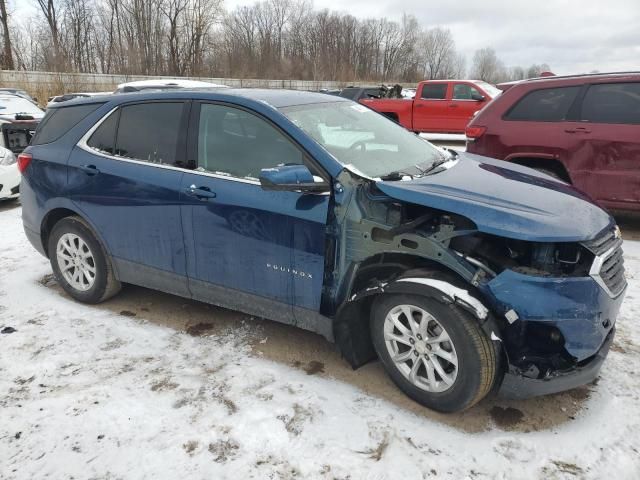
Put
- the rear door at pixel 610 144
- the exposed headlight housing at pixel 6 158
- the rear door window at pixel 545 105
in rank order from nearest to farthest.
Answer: the rear door at pixel 610 144 < the rear door window at pixel 545 105 < the exposed headlight housing at pixel 6 158

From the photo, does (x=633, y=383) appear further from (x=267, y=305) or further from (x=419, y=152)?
(x=267, y=305)

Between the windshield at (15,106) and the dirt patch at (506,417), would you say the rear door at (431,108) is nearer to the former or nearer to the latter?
the windshield at (15,106)

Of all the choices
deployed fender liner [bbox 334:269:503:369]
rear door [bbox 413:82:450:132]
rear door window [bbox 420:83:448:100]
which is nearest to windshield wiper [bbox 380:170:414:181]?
deployed fender liner [bbox 334:269:503:369]

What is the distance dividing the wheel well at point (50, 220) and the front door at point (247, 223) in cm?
139

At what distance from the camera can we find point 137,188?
3598 millimetres

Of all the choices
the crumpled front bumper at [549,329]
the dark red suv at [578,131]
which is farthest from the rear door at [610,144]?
the crumpled front bumper at [549,329]

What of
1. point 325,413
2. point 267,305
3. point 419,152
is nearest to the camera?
point 325,413

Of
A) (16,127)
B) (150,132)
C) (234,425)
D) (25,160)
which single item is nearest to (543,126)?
(150,132)

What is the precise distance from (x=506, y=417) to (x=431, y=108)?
1314 cm

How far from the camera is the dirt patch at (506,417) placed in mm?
2656

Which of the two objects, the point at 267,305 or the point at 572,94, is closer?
the point at 267,305

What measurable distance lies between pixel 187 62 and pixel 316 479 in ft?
163

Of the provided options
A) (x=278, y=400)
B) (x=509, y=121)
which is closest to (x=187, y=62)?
(x=509, y=121)

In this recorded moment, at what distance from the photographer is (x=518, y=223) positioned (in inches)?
97.9
